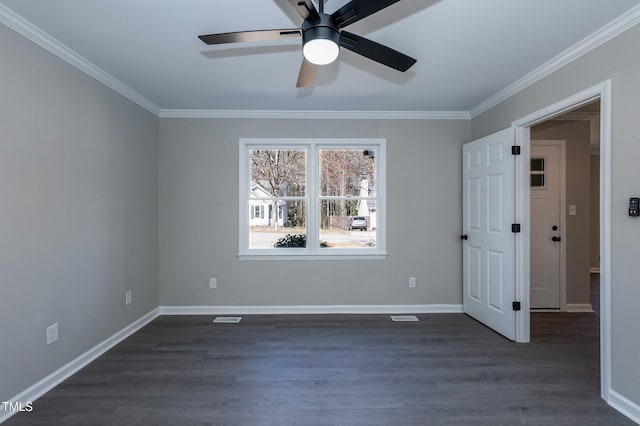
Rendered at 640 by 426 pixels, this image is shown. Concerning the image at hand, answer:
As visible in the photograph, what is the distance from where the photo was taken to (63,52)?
2.45 meters

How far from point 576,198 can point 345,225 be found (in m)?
2.98

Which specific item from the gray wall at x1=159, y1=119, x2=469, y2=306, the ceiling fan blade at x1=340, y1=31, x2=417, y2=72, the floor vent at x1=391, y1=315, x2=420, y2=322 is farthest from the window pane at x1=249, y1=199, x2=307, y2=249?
the ceiling fan blade at x1=340, y1=31, x2=417, y2=72

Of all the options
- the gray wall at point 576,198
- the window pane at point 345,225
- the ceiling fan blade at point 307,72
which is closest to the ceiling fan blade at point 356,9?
the ceiling fan blade at point 307,72

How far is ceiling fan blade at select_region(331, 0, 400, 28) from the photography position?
4.93 ft

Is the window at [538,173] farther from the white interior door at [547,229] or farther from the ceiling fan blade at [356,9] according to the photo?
the ceiling fan blade at [356,9]

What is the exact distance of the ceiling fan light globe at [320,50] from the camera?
64.3 inches

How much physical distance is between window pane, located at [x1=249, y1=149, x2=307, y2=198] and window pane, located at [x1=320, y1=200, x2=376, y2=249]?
0.45 meters

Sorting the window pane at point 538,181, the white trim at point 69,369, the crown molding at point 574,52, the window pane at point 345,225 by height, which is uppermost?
the crown molding at point 574,52

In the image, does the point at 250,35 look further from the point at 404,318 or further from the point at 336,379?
the point at 404,318

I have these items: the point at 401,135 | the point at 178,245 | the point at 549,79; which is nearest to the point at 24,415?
the point at 178,245

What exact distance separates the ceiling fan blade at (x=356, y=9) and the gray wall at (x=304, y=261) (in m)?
2.41

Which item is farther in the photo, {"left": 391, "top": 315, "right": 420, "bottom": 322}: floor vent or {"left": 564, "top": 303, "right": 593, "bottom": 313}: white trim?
{"left": 564, "top": 303, "right": 593, "bottom": 313}: white trim

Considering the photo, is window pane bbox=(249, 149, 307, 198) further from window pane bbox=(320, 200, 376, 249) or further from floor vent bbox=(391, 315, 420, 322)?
floor vent bbox=(391, 315, 420, 322)

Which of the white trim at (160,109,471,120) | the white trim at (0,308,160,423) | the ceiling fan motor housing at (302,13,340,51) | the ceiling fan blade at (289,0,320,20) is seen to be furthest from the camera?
the white trim at (160,109,471,120)
